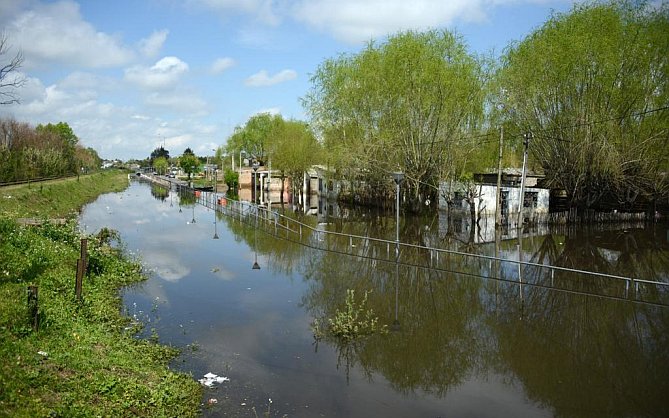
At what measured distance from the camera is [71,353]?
32.0 feet

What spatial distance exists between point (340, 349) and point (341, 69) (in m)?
→ 39.6

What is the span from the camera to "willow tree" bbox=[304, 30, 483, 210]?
38656 mm

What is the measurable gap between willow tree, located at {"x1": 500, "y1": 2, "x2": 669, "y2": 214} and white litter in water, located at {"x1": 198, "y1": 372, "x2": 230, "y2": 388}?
1275 inches

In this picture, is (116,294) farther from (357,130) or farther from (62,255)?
(357,130)

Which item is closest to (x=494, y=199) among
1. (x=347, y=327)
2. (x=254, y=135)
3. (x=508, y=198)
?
(x=508, y=198)

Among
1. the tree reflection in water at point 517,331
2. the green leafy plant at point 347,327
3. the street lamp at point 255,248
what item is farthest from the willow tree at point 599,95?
the green leafy plant at point 347,327

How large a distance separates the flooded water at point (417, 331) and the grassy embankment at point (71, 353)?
2.25 ft

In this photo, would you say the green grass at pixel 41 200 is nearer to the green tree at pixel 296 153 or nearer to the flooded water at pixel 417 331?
the flooded water at pixel 417 331

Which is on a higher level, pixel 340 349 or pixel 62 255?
pixel 62 255

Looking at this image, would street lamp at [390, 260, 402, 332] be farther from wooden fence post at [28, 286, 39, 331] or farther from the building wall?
the building wall

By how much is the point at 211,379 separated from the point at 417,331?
19.1 ft

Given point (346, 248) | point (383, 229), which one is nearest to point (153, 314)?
point (346, 248)

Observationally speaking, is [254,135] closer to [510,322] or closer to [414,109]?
[414,109]

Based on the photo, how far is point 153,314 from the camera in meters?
14.5
